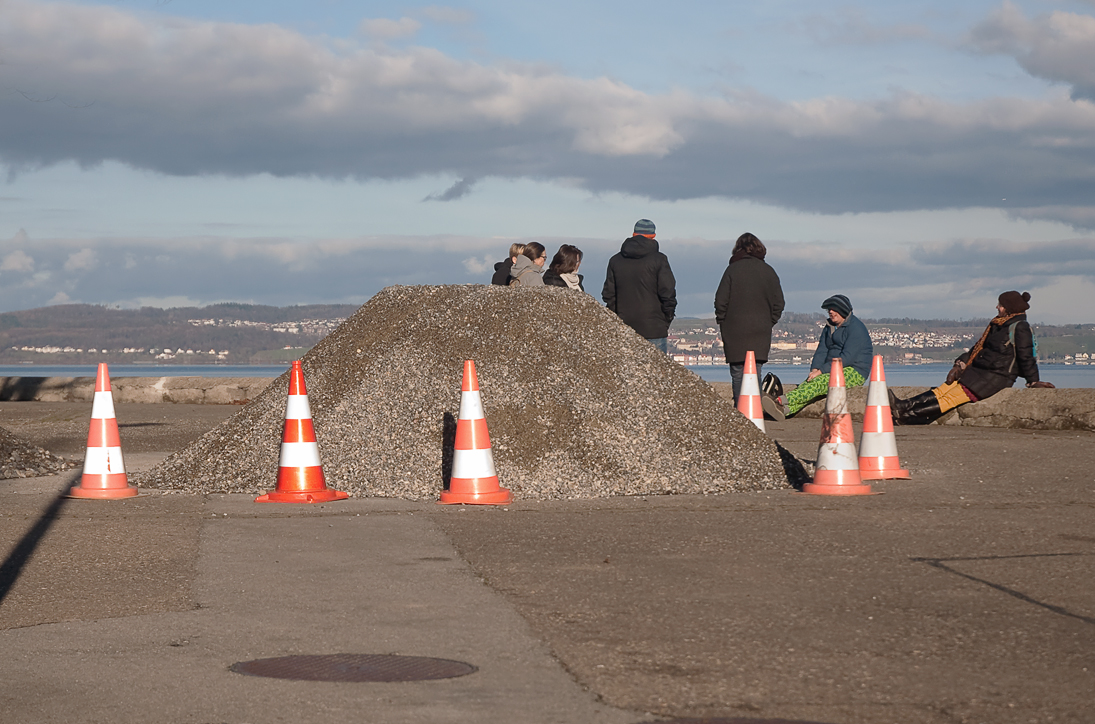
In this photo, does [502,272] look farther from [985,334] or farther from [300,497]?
[300,497]

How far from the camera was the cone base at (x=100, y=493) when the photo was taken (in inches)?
319

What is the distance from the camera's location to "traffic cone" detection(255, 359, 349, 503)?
7.88m

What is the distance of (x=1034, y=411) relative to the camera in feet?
45.2

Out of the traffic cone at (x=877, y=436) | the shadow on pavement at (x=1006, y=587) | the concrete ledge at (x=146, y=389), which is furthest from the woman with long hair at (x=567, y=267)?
the concrete ledge at (x=146, y=389)

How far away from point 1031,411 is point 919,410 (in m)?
1.18

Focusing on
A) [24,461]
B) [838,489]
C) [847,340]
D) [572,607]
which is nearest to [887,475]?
[838,489]

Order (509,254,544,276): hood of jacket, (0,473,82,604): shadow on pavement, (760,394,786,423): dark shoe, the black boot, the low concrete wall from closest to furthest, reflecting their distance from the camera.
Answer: (0,473,82,604): shadow on pavement
(509,254,544,276): hood of jacket
(760,394,786,423): dark shoe
the low concrete wall
the black boot

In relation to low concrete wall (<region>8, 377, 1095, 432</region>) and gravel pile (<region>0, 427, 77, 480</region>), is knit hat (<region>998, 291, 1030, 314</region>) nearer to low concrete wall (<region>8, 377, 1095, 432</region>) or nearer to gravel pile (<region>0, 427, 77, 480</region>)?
low concrete wall (<region>8, 377, 1095, 432</region>)

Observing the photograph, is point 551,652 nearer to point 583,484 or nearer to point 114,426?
point 583,484

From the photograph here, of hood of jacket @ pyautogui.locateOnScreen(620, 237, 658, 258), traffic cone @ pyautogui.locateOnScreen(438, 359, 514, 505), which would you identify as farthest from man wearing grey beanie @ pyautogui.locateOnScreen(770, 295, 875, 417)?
traffic cone @ pyautogui.locateOnScreen(438, 359, 514, 505)

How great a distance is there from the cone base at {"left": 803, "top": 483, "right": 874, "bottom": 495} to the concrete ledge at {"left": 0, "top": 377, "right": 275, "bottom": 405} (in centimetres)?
1385

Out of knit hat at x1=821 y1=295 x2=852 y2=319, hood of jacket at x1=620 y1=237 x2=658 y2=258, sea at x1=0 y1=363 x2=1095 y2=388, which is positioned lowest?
sea at x1=0 y1=363 x2=1095 y2=388

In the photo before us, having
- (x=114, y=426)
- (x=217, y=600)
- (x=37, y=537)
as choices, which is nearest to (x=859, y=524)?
(x=217, y=600)

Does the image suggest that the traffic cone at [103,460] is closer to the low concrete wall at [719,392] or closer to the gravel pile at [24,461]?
the gravel pile at [24,461]
